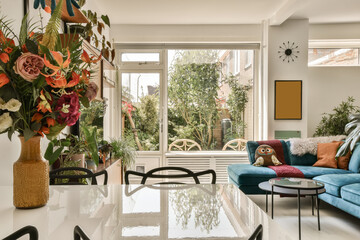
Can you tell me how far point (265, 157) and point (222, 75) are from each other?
5.98ft

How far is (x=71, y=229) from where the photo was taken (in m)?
0.81

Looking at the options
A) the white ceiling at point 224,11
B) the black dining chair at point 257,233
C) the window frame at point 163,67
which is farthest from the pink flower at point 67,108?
the window frame at point 163,67

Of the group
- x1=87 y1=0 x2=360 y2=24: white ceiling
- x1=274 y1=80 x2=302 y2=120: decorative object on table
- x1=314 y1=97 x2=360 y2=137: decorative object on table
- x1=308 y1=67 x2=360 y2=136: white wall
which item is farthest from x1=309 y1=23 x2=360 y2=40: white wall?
x1=314 y1=97 x2=360 y2=137: decorative object on table

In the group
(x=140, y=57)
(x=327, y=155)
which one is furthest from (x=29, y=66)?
(x=140, y=57)

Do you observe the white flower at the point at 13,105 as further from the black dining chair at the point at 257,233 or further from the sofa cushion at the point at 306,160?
the sofa cushion at the point at 306,160

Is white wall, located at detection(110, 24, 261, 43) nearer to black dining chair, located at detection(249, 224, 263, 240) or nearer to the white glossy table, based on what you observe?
the white glossy table

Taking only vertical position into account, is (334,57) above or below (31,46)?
above

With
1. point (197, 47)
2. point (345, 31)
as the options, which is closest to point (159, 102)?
point (197, 47)

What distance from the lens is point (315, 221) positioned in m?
3.20

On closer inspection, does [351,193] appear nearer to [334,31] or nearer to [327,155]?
[327,155]

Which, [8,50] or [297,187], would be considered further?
[297,187]

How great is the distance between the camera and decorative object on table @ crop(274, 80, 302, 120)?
500cm

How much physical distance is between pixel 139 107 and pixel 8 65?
443 centimetres

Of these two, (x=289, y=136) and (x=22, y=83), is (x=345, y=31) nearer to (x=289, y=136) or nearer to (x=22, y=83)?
(x=289, y=136)
